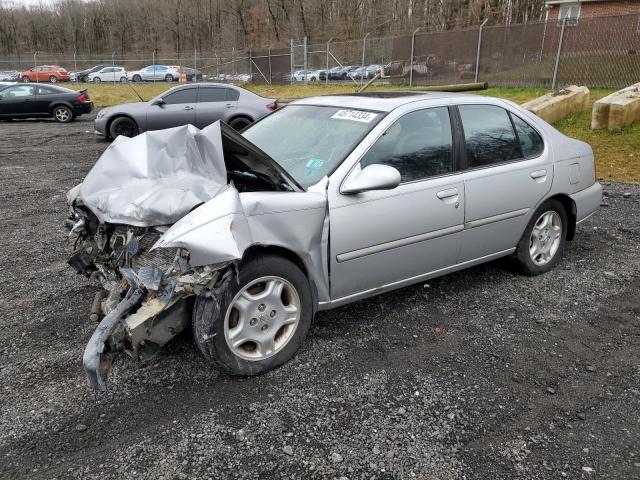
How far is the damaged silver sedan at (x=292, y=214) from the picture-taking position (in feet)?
8.68

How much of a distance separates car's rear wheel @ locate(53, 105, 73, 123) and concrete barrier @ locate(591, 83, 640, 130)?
1641cm

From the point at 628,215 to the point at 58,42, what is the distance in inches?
3178

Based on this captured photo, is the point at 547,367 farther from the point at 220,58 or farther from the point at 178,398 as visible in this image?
the point at 220,58

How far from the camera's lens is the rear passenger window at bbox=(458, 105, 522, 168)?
390 centimetres

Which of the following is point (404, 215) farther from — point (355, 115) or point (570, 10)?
point (570, 10)

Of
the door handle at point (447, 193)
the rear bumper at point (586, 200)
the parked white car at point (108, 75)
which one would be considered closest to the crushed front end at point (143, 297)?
the door handle at point (447, 193)

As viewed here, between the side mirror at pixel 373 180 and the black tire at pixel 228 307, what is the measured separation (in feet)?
1.98

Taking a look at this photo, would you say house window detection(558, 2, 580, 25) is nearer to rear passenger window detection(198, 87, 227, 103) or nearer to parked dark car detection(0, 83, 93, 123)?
rear passenger window detection(198, 87, 227, 103)

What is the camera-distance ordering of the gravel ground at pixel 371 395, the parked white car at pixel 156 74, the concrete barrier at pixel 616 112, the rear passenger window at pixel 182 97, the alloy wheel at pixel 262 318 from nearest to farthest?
the gravel ground at pixel 371 395 → the alloy wheel at pixel 262 318 → the concrete barrier at pixel 616 112 → the rear passenger window at pixel 182 97 → the parked white car at pixel 156 74

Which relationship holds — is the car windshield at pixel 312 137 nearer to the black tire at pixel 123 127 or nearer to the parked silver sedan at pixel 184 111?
the parked silver sedan at pixel 184 111

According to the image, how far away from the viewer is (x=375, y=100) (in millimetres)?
3826

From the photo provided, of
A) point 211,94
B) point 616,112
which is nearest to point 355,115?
point 616,112

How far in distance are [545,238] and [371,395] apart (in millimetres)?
2564

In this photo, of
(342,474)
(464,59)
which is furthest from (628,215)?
(464,59)
